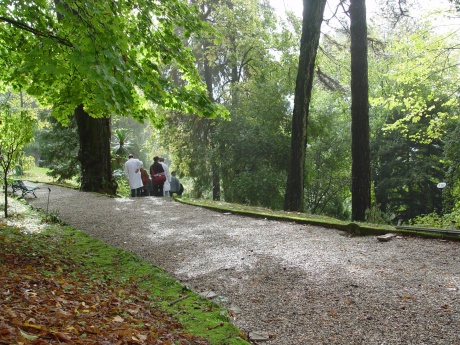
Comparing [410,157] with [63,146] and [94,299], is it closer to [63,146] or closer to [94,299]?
[63,146]

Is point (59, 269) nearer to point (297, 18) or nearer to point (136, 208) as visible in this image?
point (136, 208)

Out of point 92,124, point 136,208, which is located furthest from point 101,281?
point 92,124

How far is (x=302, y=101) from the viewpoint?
11055mm

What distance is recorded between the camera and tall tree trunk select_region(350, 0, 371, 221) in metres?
9.74

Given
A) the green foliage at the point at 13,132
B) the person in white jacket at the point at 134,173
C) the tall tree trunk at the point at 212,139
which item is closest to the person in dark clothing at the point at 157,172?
the person in white jacket at the point at 134,173

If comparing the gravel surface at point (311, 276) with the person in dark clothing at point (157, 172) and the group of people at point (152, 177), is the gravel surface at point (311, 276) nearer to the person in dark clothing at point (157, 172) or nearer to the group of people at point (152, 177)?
the group of people at point (152, 177)

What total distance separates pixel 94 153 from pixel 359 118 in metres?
9.15

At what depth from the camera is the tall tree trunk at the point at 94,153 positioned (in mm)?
13578

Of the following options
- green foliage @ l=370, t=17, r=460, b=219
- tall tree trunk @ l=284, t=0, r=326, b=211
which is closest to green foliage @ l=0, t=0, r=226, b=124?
tall tree trunk @ l=284, t=0, r=326, b=211

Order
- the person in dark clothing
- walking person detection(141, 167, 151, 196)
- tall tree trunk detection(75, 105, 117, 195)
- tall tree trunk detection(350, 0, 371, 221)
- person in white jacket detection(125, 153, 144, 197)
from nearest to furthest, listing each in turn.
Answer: tall tree trunk detection(350, 0, 371, 221) < tall tree trunk detection(75, 105, 117, 195) < person in white jacket detection(125, 153, 144, 197) < the person in dark clothing < walking person detection(141, 167, 151, 196)

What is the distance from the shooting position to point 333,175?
70.5 ft

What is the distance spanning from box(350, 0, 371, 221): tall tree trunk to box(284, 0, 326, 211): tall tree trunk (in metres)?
1.05

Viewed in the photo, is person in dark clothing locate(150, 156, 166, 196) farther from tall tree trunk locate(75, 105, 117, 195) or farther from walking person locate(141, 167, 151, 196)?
tall tree trunk locate(75, 105, 117, 195)

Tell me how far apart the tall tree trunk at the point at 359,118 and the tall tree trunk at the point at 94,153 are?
28.4 ft
